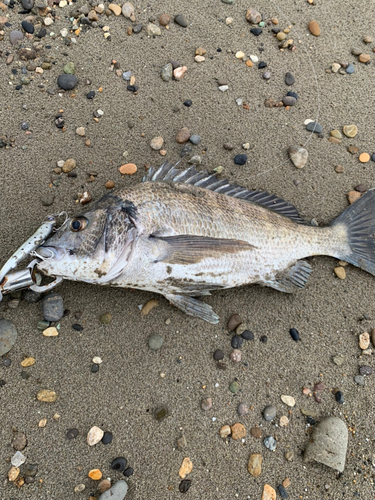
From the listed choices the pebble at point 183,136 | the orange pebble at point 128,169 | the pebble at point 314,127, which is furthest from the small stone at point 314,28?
the orange pebble at point 128,169

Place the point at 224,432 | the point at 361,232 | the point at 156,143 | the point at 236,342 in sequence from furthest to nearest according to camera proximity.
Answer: the point at 156,143, the point at 361,232, the point at 236,342, the point at 224,432

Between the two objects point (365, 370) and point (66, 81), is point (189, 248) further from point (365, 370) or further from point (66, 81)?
point (66, 81)

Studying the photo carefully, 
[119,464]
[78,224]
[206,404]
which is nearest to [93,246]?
[78,224]

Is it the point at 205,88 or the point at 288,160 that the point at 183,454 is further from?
the point at 205,88

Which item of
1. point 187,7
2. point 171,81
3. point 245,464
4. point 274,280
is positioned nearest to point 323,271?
point 274,280

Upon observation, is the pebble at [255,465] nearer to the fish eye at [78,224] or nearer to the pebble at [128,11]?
the fish eye at [78,224]

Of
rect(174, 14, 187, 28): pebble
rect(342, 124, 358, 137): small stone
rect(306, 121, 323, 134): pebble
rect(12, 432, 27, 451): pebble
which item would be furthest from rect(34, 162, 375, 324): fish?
rect(174, 14, 187, 28): pebble
